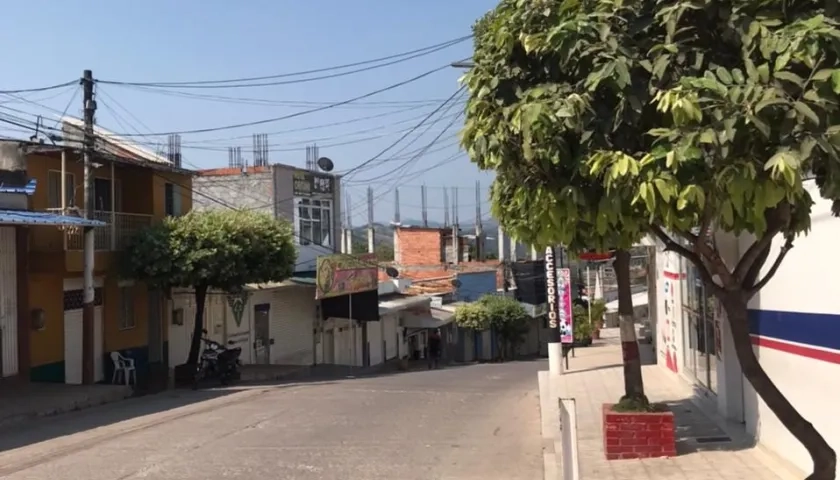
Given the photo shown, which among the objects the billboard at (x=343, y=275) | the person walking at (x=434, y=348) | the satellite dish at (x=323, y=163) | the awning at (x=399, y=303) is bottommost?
the person walking at (x=434, y=348)

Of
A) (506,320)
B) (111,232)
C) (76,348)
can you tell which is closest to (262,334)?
(111,232)

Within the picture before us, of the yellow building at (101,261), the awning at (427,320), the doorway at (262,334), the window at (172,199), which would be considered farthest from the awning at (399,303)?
the yellow building at (101,261)

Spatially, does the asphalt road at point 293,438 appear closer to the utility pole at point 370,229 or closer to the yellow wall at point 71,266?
the yellow wall at point 71,266

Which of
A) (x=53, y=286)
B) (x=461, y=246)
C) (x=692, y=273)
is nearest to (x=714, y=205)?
(x=692, y=273)

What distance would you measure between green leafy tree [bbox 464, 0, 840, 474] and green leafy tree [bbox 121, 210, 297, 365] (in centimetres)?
1709

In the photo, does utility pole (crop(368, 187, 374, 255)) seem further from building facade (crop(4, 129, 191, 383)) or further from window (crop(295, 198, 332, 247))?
building facade (crop(4, 129, 191, 383))

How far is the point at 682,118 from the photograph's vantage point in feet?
14.0

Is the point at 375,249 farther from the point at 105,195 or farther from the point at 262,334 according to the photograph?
the point at 105,195

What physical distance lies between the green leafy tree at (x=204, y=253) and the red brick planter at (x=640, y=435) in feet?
46.4

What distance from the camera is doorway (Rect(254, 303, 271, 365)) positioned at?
3075 centimetres

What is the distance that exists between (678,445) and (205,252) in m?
14.3

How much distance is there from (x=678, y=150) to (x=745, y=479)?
5183 mm

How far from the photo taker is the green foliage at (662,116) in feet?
13.6

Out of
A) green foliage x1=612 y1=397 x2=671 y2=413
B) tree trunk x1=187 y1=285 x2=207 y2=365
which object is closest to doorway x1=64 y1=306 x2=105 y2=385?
tree trunk x1=187 y1=285 x2=207 y2=365
